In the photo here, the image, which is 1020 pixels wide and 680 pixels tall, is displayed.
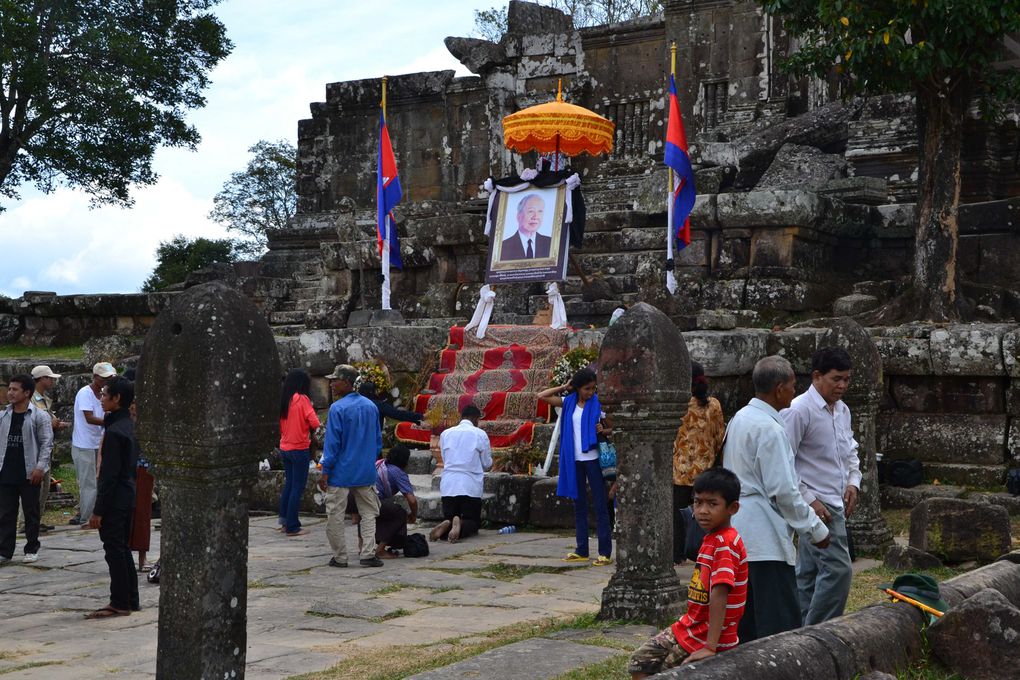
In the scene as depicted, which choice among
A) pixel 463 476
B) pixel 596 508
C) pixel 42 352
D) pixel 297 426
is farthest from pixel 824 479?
pixel 42 352

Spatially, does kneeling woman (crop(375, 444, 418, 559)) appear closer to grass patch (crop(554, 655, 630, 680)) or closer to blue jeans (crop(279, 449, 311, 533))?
blue jeans (crop(279, 449, 311, 533))

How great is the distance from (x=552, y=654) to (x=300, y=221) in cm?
2127

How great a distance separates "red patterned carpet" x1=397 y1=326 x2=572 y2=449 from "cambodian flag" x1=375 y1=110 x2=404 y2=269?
8.11 feet

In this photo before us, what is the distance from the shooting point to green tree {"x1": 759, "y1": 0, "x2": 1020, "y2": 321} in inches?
469

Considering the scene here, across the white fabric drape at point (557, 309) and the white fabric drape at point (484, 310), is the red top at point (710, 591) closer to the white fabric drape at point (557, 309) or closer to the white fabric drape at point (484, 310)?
the white fabric drape at point (557, 309)

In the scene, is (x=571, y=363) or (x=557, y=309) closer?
(x=571, y=363)

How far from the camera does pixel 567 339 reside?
13.9m

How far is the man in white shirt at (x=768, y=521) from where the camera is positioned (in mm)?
5664

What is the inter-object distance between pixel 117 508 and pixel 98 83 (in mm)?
17729

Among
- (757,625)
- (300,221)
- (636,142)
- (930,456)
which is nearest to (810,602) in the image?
(757,625)

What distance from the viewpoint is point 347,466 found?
9703 millimetres

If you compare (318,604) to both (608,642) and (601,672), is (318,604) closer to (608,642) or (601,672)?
(608,642)

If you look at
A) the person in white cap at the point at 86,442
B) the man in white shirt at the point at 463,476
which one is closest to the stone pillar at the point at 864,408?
the man in white shirt at the point at 463,476

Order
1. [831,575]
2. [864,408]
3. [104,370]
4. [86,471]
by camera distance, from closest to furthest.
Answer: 1. [831,575]
2. [864,408]
3. [104,370]
4. [86,471]
